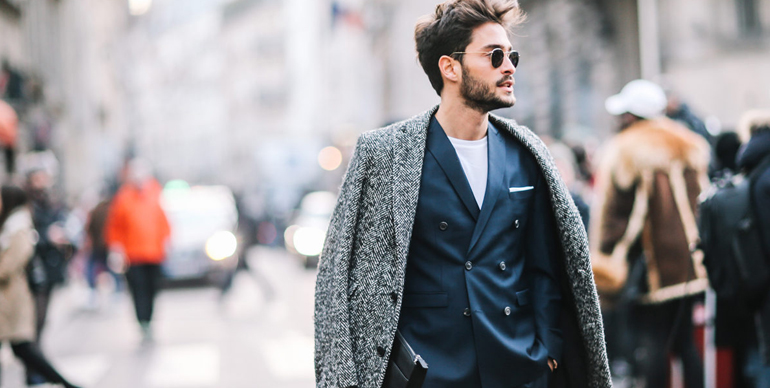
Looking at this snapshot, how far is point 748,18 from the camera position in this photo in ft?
39.3

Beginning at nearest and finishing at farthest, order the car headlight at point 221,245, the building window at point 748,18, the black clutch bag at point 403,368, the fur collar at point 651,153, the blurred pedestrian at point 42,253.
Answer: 1. the black clutch bag at point 403,368
2. the fur collar at point 651,153
3. the blurred pedestrian at point 42,253
4. the building window at point 748,18
5. the car headlight at point 221,245

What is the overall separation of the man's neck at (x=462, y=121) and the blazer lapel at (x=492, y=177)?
0.05m

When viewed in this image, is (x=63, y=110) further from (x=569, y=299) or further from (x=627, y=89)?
(x=569, y=299)

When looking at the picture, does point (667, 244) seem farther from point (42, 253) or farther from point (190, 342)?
point (190, 342)

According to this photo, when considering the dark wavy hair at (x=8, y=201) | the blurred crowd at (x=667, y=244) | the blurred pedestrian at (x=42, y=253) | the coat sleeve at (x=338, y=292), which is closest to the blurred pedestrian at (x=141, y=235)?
the blurred pedestrian at (x=42, y=253)

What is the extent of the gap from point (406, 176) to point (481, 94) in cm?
37

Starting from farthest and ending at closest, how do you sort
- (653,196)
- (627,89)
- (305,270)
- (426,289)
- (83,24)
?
(83,24) → (305,270) → (627,89) → (653,196) → (426,289)

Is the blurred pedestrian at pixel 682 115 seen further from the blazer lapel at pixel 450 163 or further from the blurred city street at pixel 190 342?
the blazer lapel at pixel 450 163

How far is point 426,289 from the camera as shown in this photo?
2705 millimetres

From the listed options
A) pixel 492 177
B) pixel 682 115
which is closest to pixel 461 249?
pixel 492 177

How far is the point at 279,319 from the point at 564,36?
30.5 ft

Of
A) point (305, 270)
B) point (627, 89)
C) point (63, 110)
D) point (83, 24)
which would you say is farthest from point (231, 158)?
point (627, 89)

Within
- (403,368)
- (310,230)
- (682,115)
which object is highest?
(682,115)

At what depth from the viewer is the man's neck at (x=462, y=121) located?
286 cm
